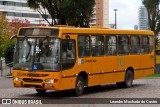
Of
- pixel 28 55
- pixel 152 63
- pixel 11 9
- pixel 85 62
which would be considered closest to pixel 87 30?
pixel 85 62

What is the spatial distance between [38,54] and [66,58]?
1032 millimetres

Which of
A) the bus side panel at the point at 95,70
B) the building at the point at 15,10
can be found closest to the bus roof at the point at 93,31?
the bus side panel at the point at 95,70

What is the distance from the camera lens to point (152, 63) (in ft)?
81.6

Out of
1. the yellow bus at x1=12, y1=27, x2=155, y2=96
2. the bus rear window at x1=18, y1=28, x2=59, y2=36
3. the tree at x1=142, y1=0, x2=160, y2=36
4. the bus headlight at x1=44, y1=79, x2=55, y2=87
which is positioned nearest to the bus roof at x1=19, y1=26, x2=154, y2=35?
the yellow bus at x1=12, y1=27, x2=155, y2=96

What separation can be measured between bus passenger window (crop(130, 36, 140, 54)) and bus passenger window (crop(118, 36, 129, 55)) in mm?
512

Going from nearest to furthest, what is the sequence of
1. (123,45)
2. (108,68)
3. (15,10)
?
1. (108,68)
2. (123,45)
3. (15,10)

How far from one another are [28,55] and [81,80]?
7.83 ft

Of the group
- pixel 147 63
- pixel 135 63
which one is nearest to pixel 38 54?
pixel 135 63

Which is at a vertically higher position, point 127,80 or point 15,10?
point 15,10

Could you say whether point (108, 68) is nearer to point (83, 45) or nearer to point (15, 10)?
point (83, 45)

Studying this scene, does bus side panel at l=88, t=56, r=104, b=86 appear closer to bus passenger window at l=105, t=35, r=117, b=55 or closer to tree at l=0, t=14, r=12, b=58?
bus passenger window at l=105, t=35, r=117, b=55

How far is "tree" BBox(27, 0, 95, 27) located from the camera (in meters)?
36.2

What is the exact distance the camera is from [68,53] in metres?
17.6

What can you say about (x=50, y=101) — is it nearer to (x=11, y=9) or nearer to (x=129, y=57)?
(x=129, y=57)
